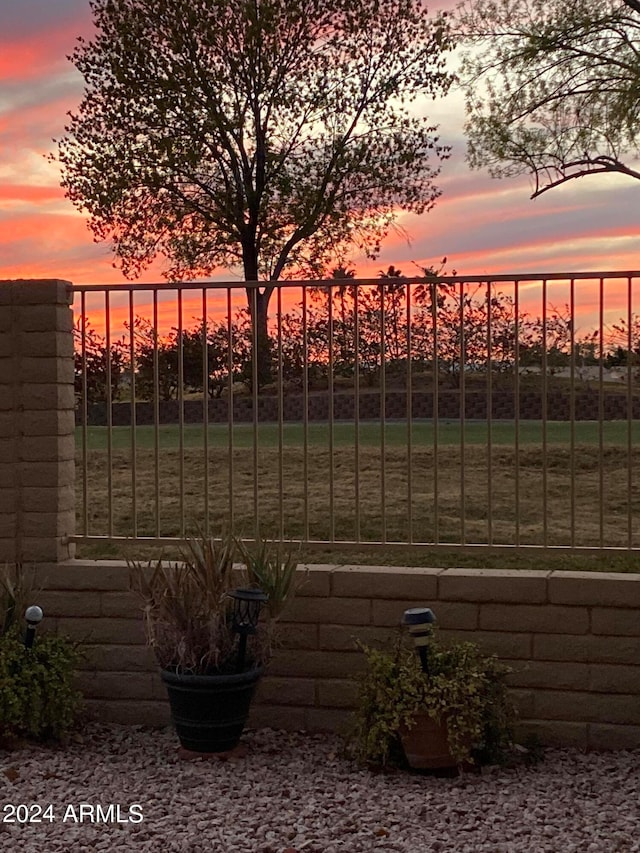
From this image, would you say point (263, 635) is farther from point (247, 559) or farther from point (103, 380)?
point (103, 380)

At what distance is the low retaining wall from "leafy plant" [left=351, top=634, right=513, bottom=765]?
0.28 m

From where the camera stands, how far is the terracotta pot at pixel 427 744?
4.84 meters

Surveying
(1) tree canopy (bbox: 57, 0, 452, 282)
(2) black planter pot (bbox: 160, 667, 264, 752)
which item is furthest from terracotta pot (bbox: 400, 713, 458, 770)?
(1) tree canopy (bbox: 57, 0, 452, 282)

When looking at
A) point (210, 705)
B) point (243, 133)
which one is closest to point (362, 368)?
point (210, 705)

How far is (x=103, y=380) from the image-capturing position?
6.41m

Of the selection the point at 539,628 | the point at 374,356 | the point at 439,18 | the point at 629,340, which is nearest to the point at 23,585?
the point at 374,356

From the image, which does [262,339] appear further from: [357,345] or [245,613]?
[245,613]

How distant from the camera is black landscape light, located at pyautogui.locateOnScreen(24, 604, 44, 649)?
17.1 ft

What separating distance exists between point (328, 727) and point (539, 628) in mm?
1220

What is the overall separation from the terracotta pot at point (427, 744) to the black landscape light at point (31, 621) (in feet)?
6.08

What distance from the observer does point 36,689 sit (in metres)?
5.21

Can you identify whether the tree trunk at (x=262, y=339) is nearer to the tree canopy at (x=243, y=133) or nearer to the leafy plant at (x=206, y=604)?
the leafy plant at (x=206, y=604)

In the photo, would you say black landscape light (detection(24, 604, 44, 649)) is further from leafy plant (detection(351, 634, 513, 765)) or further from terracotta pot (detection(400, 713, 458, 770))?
terracotta pot (detection(400, 713, 458, 770))

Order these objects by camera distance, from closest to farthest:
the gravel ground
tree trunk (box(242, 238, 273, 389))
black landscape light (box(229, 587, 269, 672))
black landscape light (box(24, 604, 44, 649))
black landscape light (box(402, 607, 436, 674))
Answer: the gravel ground < black landscape light (box(402, 607, 436, 674)) < black landscape light (box(229, 587, 269, 672)) < black landscape light (box(24, 604, 44, 649)) < tree trunk (box(242, 238, 273, 389))
